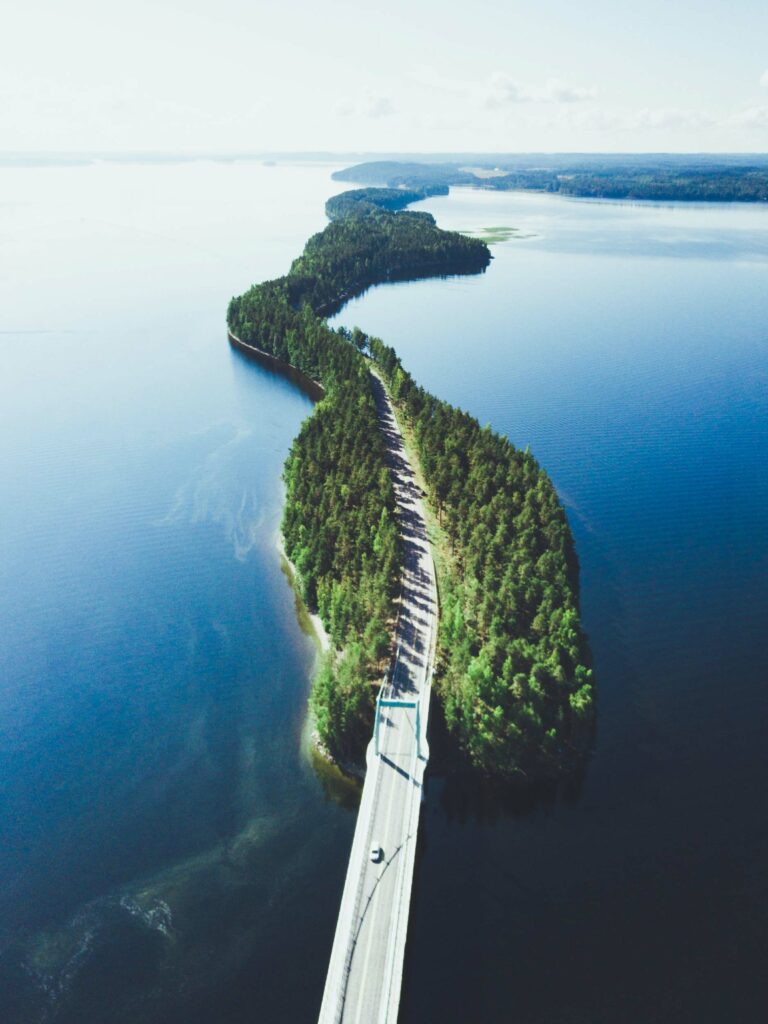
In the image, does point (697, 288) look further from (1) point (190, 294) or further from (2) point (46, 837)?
(2) point (46, 837)

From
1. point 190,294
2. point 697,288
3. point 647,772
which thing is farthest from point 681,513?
point 190,294

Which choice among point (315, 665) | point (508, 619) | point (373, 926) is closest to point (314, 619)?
point (315, 665)

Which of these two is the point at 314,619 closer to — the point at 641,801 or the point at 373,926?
the point at 373,926

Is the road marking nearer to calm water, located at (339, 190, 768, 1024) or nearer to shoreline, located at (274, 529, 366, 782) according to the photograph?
calm water, located at (339, 190, 768, 1024)

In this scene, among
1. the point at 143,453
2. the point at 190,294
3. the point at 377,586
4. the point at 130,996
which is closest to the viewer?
the point at 130,996

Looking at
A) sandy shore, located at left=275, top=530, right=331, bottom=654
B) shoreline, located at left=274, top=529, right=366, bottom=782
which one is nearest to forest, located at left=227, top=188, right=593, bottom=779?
shoreline, located at left=274, top=529, right=366, bottom=782

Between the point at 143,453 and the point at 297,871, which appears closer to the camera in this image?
the point at 297,871

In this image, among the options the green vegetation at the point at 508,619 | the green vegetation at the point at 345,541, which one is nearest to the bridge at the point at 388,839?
the green vegetation at the point at 345,541

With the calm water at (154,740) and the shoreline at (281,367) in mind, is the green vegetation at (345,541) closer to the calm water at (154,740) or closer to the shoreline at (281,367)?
the calm water at (154,740)
